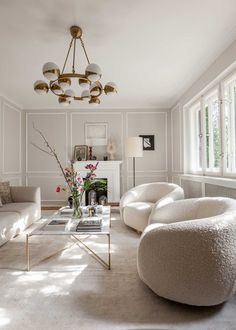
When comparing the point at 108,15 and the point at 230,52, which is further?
the point at 230,52

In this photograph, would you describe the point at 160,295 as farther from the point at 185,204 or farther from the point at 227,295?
the point at 185,204

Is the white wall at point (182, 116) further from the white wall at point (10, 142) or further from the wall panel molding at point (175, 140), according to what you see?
the white wall at point (10, 142)

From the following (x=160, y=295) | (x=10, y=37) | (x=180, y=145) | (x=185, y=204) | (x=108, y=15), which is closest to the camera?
(x=160, y=295)

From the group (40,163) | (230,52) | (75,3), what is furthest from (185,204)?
(40,163)

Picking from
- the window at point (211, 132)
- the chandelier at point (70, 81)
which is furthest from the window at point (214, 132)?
the chandelier at point (70, 81)

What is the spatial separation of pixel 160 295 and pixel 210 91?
122 inches

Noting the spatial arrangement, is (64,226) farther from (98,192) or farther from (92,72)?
Result: (98,192)

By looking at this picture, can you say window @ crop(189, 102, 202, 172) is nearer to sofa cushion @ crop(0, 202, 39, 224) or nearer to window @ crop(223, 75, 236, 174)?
window @ crop(223, 75, 236, 174)

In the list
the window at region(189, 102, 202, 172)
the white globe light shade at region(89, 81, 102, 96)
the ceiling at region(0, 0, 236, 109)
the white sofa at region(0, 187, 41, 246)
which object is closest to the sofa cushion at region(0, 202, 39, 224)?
the white sofa at region(0, 187, 41, 246)

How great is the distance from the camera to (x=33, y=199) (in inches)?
163

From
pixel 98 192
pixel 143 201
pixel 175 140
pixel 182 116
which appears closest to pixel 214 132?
pixel 182 116

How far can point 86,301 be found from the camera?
69.4 inches

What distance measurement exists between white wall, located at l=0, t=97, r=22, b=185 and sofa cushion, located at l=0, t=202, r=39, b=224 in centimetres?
141

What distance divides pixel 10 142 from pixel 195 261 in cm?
488
